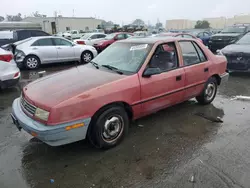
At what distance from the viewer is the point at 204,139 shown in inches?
147

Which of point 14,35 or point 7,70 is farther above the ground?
point 14,35

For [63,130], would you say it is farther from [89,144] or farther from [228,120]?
[228,120]

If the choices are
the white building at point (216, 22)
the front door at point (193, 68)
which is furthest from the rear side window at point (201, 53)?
the white building at point (216, 22)

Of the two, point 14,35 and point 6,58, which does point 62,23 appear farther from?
point 6,58

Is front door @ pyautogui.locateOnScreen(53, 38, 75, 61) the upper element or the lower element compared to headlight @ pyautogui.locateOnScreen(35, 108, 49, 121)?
upper

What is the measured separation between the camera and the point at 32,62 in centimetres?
1009

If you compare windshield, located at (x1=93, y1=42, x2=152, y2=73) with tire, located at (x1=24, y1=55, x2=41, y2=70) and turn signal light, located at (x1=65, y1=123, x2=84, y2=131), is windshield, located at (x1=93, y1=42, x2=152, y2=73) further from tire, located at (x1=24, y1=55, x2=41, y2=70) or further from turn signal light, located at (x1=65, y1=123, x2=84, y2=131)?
tire, located at (x1=24, y1=55, x2=41, y2=70)

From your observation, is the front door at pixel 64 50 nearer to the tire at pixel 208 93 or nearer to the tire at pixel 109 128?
the tire at pixel 208 93

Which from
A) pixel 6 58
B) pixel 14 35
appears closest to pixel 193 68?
pixel 6 58

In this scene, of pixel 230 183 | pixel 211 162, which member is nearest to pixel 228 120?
pixel 211 162

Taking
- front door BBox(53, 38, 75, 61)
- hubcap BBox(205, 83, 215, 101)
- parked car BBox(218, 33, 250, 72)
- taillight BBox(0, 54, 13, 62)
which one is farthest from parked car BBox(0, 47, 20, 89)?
parked car BBox(218, 33, 250, 72)

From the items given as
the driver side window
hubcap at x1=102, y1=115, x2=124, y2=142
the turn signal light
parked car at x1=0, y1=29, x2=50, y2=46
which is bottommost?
hubcap at x1=102, y1=115, x2=124, y2=142

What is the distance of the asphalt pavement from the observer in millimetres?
2785

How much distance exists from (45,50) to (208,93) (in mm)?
7762
